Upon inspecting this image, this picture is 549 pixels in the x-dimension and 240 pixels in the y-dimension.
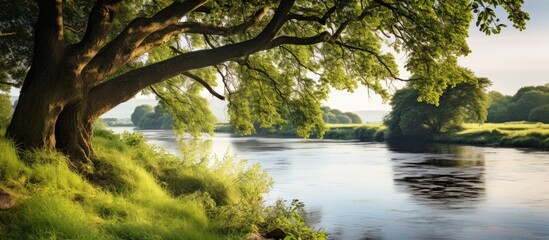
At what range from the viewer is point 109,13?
1170 cm

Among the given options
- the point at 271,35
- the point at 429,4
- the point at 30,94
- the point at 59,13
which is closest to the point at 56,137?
the point at 30,94

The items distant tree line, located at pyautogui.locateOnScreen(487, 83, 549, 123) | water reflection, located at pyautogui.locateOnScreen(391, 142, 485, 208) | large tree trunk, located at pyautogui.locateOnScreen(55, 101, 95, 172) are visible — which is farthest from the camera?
distant tree line, located at pyautogui.locateOnScreen(487, 83, 549, 123)

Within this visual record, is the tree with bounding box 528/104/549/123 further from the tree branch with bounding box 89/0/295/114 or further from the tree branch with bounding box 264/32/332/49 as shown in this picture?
the tree branch with bounding box 89/0/295/114

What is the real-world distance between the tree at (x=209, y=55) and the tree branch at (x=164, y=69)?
3 cm

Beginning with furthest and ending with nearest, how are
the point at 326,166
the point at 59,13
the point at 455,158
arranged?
the point at 455,158, the point at 326,166, the point at 59,13

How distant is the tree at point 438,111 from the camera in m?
62.4

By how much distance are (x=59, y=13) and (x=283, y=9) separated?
17.3 feet

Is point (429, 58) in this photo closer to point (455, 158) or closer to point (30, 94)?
point (30, 94)

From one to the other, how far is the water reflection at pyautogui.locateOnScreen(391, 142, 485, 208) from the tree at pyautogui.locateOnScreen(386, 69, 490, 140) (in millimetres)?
21816

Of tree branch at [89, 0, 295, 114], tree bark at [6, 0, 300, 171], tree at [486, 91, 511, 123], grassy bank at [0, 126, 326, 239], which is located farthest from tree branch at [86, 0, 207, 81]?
tree at [486, 91, 511, 123]

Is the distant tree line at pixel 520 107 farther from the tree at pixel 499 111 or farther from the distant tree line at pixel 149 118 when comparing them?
the distant tree line at pixel 149 118

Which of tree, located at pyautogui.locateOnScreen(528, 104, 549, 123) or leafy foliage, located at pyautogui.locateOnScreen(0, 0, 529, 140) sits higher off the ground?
tree, located at pyautogui.locateOnScreen(528, 104, 549, 123)

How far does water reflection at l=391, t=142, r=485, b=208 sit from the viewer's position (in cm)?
2258

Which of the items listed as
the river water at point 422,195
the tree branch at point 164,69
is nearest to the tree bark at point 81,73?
the tree branch at point 164,69
